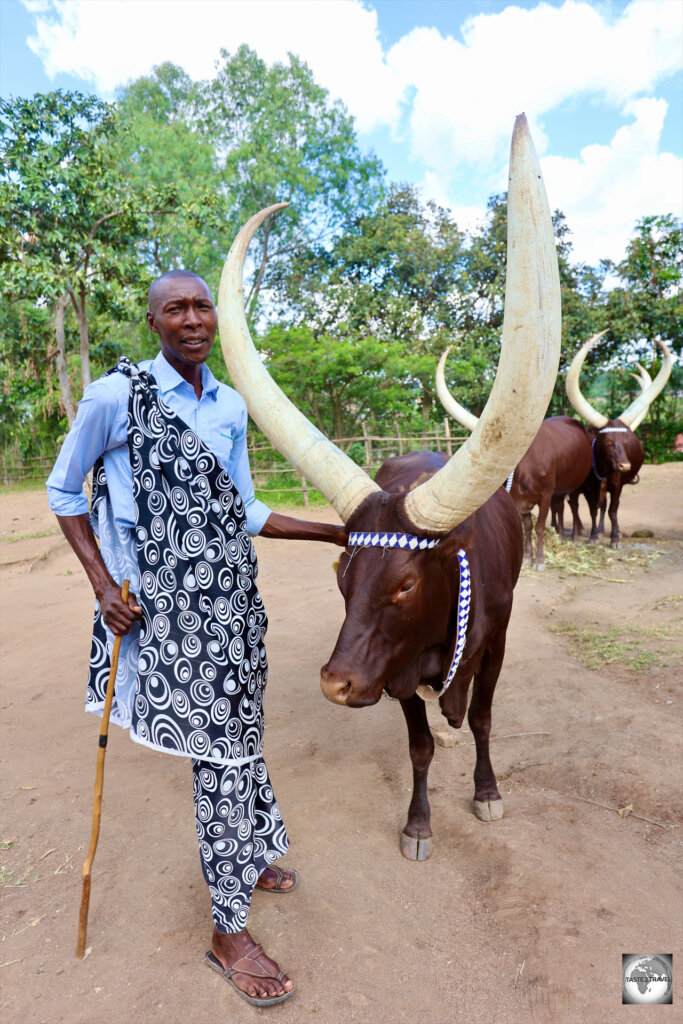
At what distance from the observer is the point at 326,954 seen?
1944 millimetres

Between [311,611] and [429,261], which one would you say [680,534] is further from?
[429,261]

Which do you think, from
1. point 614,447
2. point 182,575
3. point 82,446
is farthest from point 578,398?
point 82,446

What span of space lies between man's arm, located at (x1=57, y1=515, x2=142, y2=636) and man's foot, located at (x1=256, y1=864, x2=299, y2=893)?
1101mm

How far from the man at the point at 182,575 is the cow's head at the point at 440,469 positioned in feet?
0.58

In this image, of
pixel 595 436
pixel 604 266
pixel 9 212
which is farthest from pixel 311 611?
pixel 604 266

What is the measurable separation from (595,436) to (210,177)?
12.5 metres

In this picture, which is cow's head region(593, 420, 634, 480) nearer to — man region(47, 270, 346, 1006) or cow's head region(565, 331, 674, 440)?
cow's head region(565, 331, 674, 440)

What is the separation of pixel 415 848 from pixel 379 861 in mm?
141

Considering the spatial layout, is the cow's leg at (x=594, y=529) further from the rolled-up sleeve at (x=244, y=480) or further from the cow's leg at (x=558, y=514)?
the rolled-up sleeve at (x=244, y=480)

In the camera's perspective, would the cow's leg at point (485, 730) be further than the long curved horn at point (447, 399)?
No

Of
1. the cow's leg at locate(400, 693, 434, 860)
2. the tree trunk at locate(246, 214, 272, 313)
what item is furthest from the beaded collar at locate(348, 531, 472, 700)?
the tree trunk at locate(246, 214, 272, 313)

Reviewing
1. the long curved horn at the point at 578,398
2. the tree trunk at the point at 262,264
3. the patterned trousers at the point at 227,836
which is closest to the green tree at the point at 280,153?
the tree trunk at the point at 262,264

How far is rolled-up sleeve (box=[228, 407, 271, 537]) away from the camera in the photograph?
6.71 ft

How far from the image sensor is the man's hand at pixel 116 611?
172 centimetres
